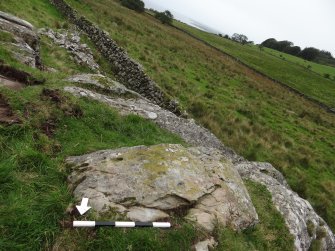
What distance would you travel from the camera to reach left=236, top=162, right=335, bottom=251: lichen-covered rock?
8.53 m

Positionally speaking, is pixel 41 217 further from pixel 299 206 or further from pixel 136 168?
pixel 299 206

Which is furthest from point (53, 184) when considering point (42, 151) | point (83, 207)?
point (42, 151)

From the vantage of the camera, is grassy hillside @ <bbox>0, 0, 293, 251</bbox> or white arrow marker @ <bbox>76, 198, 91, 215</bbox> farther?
white arrow marker @ <bbox>76, 198, 91, 215</bbox>

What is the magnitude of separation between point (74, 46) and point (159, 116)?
921cm

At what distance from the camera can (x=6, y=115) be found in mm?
7070

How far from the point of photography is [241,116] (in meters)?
22.3

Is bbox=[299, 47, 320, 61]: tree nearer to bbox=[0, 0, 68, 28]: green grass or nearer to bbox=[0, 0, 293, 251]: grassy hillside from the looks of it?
bbox=[0, 0, 68, 28]: green grass

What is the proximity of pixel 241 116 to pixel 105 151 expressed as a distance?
1649 centimetres

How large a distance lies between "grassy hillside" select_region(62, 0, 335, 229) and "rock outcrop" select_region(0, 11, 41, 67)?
8.94 meters

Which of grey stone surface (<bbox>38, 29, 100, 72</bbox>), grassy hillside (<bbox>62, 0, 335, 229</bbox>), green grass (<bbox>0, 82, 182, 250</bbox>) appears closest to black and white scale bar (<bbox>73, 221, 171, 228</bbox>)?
green grass (<bbox>0, 82, 182, 250</bbox>)

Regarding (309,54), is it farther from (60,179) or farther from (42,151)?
(60,179)

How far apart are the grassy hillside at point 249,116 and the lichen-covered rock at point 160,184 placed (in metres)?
8.91

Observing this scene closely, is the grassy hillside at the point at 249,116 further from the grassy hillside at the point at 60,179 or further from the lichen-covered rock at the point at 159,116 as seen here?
the grassy hillside at the point at 60,179

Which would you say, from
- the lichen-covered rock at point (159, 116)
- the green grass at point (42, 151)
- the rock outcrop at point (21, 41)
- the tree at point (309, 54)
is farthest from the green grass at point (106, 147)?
the tree at point (309, 54)
